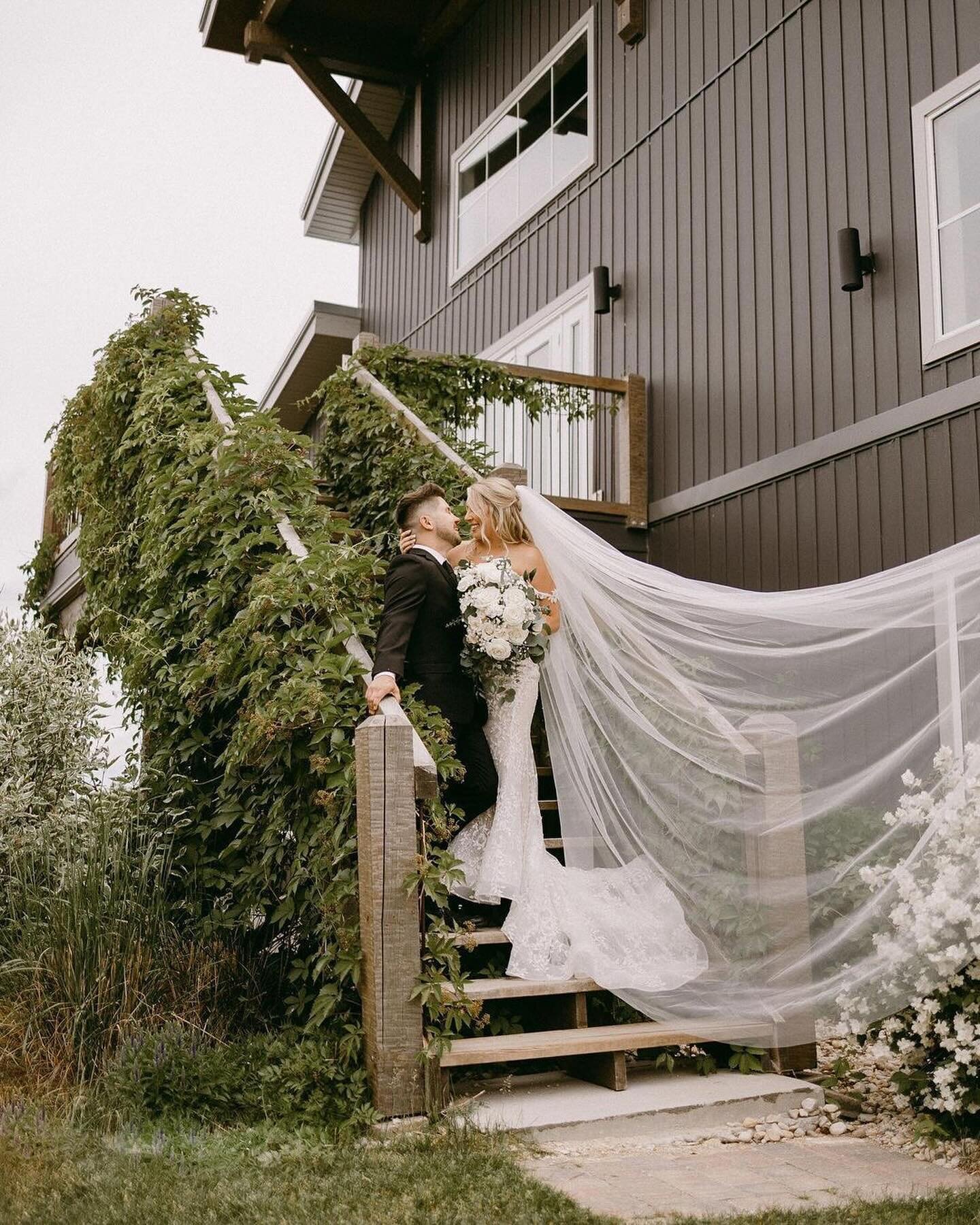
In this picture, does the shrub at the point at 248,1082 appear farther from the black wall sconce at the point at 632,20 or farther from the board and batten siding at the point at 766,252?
the black wall sconce at the point at 632,20

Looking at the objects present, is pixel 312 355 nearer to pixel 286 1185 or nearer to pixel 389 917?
pixel 389 917

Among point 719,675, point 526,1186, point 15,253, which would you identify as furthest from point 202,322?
point 15,253

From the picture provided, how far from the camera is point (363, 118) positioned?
14.2 meters

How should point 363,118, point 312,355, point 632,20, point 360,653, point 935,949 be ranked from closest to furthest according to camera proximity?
1. point 935,949
2. point 360,653
3. point 632,20
4. point 363,118
5. point 312,355

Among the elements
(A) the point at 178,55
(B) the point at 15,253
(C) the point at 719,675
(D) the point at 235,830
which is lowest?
(D) the point at 235,830

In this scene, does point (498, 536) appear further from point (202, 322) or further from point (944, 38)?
point (944, 38)

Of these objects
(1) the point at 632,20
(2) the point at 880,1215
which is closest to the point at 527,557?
(2) the point at 880,1215

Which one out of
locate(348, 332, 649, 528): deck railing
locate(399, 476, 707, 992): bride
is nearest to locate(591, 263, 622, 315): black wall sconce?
locate(348, 332, 649, 528): deck railing

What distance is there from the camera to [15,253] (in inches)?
1139

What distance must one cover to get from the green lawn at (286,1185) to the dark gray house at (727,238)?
15.2ft

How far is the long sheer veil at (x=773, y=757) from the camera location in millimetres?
3820

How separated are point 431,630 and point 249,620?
76 cm

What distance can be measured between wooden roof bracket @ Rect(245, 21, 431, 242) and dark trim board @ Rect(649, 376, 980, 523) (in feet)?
22.9

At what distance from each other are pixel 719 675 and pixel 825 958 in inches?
43.0
